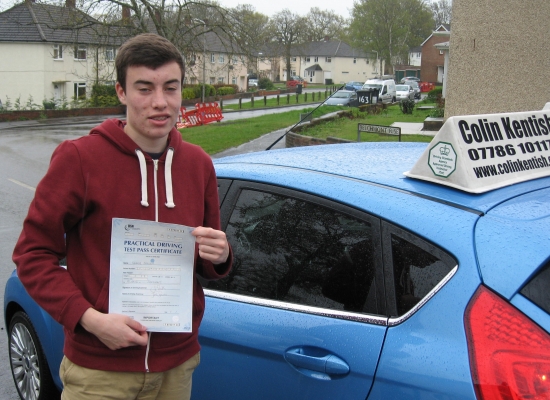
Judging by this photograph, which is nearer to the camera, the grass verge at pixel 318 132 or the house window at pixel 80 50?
the grass verge at pixel 318 132


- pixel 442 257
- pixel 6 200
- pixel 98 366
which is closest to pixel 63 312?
pixel 98 366

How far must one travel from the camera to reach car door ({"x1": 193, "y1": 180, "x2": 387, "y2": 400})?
205 centimetres

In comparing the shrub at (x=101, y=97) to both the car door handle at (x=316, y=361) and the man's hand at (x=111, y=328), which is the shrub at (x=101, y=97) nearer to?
the car door handle at (x=316, y=361)

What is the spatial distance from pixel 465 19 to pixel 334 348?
35.8 ft

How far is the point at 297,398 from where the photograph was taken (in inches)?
84.7

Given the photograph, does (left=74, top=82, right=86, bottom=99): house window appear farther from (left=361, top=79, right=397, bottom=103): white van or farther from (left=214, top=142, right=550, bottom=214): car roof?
(left=214, top=142, right=550, bottom=214): car roof

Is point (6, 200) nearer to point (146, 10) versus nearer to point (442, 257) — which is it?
point (442, 257)

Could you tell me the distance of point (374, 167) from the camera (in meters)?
2.65

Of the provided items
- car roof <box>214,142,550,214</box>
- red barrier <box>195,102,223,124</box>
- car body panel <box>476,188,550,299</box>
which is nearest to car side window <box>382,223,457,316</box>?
car body panel <box>476,188,550,299</box>

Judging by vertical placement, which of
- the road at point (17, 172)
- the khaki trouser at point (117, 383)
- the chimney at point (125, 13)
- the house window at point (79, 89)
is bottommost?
the road at point (17, 172)

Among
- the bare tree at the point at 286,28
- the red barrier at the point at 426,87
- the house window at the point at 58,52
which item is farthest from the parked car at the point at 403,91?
the bare tree at the point at 286,28

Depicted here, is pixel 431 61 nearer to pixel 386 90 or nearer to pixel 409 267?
pixel 386 90

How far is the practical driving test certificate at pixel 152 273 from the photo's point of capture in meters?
1.85

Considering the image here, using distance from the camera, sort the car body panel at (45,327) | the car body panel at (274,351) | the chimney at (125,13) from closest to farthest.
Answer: the car body panel at (274,351), the car body panel at (45,327), the chimney at (125,13)
